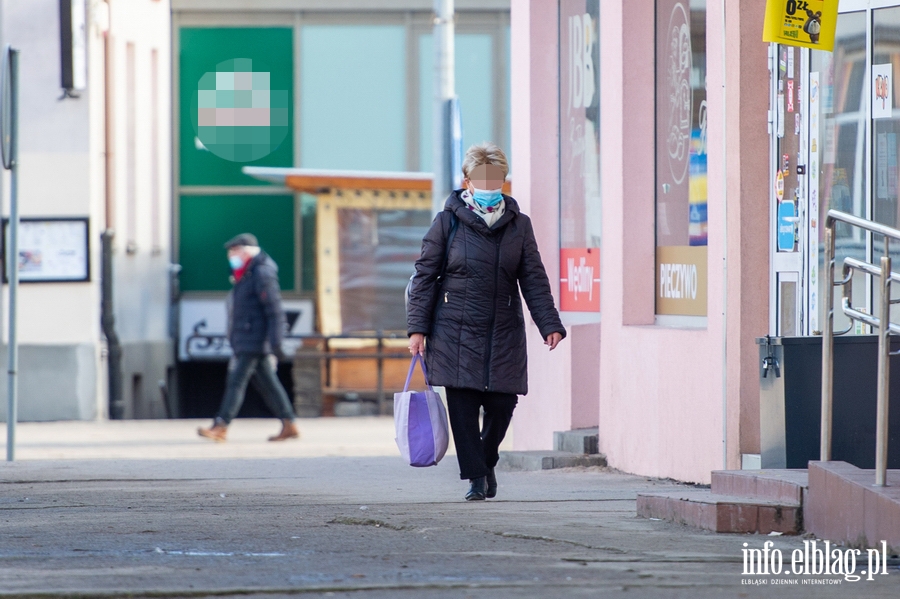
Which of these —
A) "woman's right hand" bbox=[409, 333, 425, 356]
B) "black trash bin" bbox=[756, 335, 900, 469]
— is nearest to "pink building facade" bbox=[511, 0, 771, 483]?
"black trash bin" bbox=[756, 335, 900, 469]

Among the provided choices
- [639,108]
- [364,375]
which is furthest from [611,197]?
[364,375]

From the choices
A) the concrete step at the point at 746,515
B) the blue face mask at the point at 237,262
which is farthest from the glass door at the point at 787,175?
the blue face mask at the point at 237,262

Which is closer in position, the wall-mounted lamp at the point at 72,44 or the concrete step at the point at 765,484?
the concrete step at the point at 765,484

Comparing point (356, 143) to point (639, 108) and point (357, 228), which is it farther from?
point (639, 108)

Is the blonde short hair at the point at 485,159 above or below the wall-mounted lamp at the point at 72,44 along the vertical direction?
below

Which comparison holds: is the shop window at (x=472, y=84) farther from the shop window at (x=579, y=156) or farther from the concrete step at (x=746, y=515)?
the concrete step at (x=746, y=515)

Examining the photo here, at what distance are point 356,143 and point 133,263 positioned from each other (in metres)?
3.65

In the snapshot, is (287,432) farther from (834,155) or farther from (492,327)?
(834,155)

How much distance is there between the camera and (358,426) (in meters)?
15.8

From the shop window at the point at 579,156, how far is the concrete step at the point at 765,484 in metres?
3.67

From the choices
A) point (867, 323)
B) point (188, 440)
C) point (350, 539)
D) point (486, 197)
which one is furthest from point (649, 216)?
point (188, 440)

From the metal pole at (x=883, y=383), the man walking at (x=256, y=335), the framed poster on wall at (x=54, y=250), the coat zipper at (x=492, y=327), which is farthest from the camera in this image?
the framed poster on wall at (x=54, y=250)

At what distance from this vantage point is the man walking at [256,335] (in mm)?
14016

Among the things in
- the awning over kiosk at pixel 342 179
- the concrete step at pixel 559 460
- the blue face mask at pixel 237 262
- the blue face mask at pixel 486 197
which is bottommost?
the concrete step at pixel 559 460
